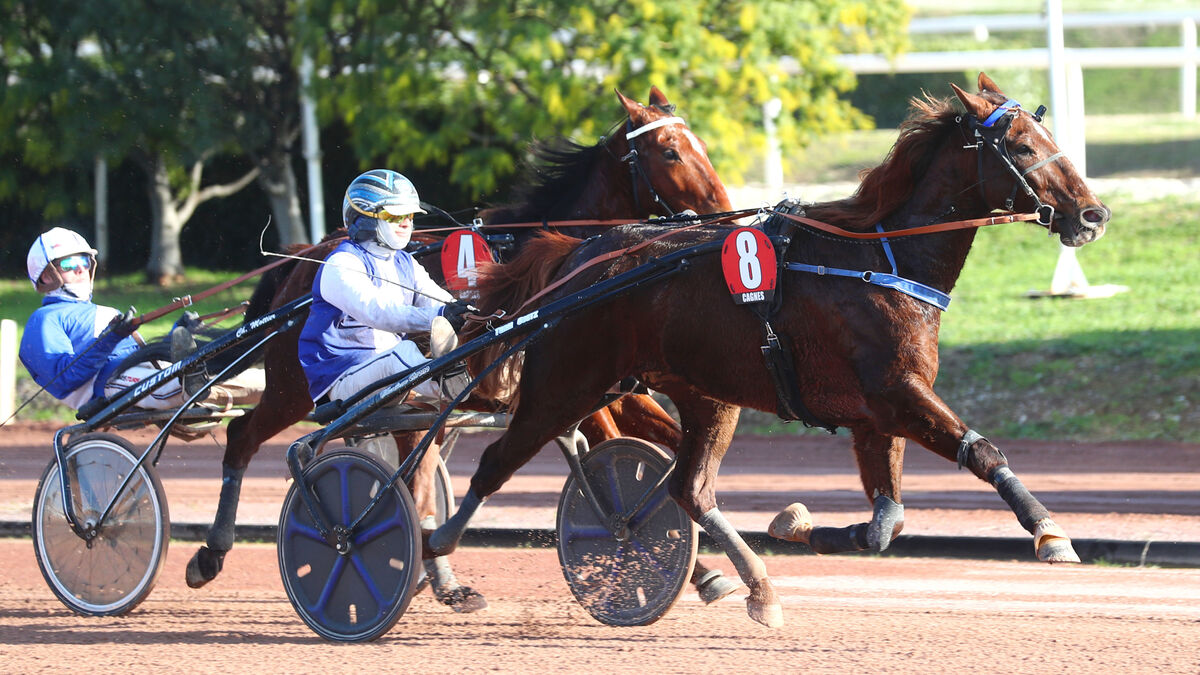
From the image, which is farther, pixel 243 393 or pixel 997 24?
pixel 997 24

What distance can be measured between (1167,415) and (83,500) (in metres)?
7.41

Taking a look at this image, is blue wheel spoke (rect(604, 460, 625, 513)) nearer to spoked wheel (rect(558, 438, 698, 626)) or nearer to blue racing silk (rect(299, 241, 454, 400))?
spoked wheel (rect(558, 438, 698, 626))

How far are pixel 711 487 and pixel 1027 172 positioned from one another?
1.63m

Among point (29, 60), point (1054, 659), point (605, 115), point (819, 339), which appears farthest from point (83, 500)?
point (29, 60)

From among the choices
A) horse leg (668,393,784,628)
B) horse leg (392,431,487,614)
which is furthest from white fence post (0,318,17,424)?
horse leg (668,393,784,628)

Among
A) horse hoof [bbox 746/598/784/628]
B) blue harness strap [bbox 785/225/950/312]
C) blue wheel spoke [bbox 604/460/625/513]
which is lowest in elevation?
horse hoof [bbox 746/598/784/628]

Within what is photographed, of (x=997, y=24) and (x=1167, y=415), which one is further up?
(x=997, y=24)

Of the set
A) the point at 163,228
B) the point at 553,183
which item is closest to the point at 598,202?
the point at 553,183

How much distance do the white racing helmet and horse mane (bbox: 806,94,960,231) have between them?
3.46m

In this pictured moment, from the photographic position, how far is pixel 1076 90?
643 inches

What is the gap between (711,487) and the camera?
545cm

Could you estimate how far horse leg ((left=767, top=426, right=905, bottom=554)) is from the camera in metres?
4.98

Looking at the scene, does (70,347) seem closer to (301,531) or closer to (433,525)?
(301,531)

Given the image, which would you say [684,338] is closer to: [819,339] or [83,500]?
[819,339]
